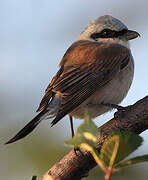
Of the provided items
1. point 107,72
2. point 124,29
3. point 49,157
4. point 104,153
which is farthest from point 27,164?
point 104,153

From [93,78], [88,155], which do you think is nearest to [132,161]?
[88,155]

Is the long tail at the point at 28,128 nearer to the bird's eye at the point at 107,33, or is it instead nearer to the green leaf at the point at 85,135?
the bird's eye at the point at 107,33

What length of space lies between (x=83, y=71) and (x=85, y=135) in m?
3.03

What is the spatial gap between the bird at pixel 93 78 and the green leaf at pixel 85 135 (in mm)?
2169

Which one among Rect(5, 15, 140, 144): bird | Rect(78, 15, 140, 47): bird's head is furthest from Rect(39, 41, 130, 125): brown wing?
Rect(78, 15, 140, 47): bird's head

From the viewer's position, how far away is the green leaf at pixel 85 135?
2.93 feet

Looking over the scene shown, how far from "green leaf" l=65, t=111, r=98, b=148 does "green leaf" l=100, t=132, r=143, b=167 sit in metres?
0.04

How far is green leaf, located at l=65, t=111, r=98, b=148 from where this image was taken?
89 cm

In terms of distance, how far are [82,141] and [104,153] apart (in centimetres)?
7

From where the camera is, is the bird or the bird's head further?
the bird's head

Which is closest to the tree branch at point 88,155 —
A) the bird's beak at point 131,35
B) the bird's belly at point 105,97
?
A: the bird's belly at point 105,97

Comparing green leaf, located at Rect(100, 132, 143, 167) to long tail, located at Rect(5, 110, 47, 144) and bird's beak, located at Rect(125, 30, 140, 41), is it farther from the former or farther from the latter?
bird's beak, located at Rect(125, 30, 140, 41)

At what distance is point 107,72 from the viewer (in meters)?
3.93

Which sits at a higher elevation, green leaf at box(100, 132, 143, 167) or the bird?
green leaf at box(100, 132, 143, 167)
